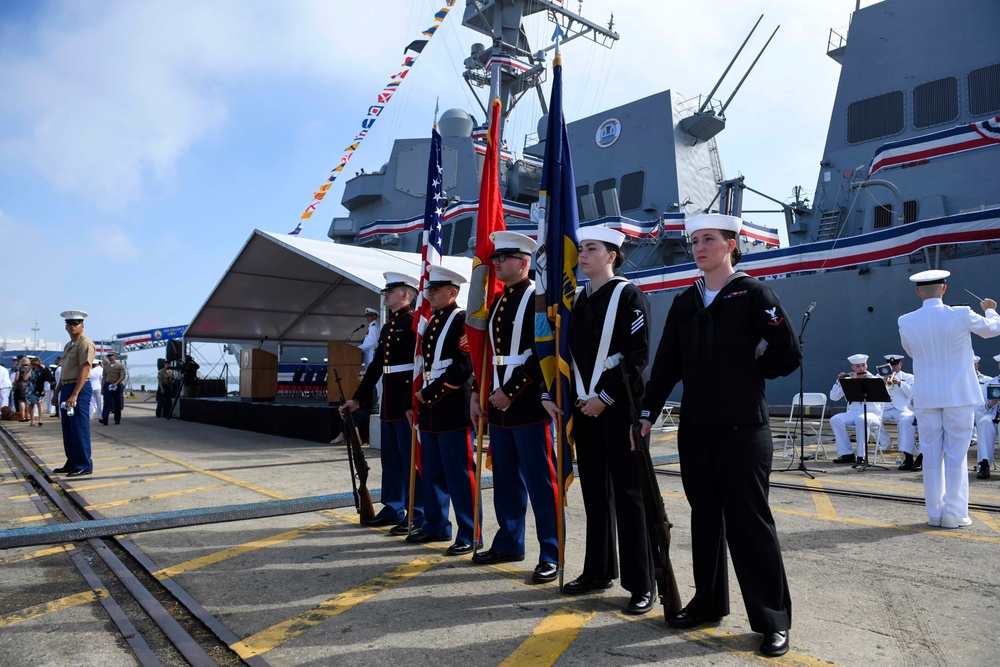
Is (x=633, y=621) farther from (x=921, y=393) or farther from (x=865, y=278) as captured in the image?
(x=865, y=278)

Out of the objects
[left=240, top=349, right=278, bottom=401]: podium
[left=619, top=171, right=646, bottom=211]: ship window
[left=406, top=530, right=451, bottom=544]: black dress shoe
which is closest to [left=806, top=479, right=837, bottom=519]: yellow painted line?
[left=406, top=530, right=451, bottom=544]: black dress shoe

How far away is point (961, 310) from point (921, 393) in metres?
0.63

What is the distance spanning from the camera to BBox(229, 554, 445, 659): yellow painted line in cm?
264

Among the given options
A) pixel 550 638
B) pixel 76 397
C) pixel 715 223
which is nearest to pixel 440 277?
pixel 715 223

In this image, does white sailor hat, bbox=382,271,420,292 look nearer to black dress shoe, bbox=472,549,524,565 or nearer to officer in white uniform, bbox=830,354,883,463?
black dress shoe, bbox=472,549,524,565

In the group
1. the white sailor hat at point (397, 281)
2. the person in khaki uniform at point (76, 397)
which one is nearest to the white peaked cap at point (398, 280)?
the white sailor hat at point (397, 281)

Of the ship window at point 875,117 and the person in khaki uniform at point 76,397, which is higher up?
the ship window at point 875,117

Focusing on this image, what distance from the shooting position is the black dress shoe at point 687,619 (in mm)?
2773

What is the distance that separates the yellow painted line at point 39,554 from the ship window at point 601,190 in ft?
54.3

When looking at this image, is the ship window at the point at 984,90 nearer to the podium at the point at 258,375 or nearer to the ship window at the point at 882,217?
the ship window at the point at 882,217

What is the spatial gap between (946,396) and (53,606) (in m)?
5.42

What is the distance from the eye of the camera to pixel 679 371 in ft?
9.74

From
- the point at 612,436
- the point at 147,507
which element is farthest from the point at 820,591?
the point at 147,507

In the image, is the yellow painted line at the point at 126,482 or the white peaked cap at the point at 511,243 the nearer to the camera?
the white peaked cap at the point at 511,243
